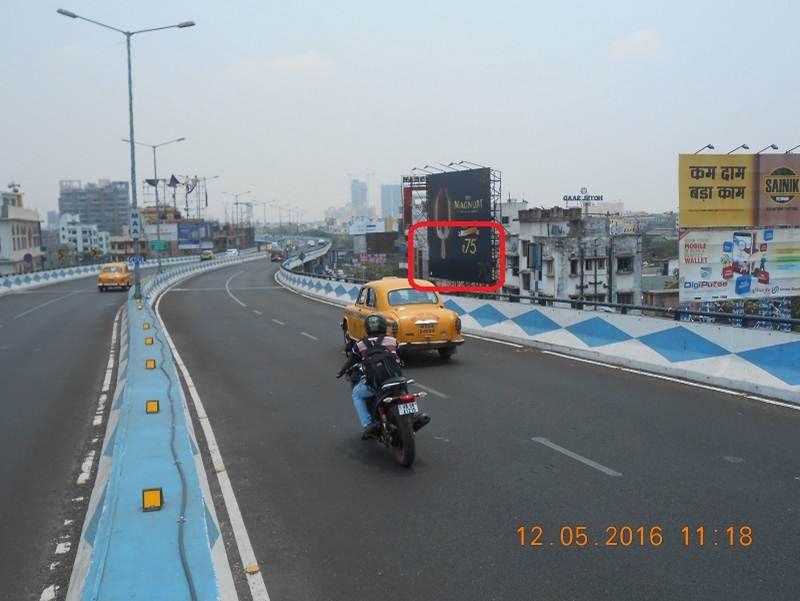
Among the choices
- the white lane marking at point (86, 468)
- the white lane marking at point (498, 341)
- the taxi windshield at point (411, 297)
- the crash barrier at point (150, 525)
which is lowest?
the white lane marking at point (86, 468)

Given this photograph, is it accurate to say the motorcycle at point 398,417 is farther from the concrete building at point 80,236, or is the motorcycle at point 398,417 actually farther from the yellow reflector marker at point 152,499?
the concrete building at point 80,236

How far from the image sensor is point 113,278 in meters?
50.6

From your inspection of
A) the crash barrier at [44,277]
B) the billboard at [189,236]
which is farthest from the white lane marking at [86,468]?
the billboard at [189,236]

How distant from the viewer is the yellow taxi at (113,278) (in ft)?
165

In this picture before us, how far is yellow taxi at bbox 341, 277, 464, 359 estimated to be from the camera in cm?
1582

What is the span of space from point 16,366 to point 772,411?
51.5 feet

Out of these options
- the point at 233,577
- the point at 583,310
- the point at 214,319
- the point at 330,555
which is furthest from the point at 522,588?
the point at 214,319

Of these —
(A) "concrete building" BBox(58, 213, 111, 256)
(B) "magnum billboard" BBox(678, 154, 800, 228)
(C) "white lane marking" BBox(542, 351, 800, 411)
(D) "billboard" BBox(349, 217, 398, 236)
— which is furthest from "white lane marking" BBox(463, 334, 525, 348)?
(A) "concrete building" BBox(58, 213, 111, 256)

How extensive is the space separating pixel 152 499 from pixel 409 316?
10.0 m

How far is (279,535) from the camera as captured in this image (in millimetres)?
6551

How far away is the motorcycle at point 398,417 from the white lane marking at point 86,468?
341cm

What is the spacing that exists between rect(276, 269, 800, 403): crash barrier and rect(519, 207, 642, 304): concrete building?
782 inches

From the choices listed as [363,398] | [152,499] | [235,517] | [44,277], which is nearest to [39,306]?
[44,277]

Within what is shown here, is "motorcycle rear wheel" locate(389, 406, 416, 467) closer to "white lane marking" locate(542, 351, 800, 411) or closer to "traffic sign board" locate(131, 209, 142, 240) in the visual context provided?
"white lane marking" locate(542, 351, 800, 411)
